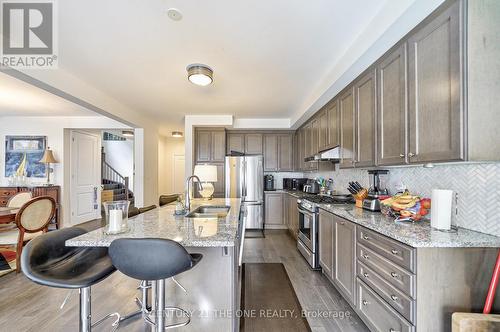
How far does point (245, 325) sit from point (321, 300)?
84cm

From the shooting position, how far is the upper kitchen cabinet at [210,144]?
5188mm

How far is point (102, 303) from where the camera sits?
2.19m

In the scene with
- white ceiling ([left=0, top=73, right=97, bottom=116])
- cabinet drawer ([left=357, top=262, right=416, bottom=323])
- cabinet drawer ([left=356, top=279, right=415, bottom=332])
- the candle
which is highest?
white ceiling ([left=0, top=73, right=97, bottom=116])

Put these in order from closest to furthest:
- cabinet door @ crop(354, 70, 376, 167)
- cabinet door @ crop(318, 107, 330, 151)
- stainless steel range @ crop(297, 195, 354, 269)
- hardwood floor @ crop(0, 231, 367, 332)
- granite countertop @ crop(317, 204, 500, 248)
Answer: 1. granite countertop @ crop(317, 204, 500, 248)
2. hardwood floor @ crop(0, 231, 367, 332)
3. cabinet door @ crop(354, 70, 376, 167)
4. stainless steel range @ crop(297, 195, 354, 269)
5. cabinet door @ crop(318, 107, 330, 151)

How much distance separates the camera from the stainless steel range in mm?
2857

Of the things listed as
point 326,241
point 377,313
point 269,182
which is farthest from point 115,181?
point 377,313

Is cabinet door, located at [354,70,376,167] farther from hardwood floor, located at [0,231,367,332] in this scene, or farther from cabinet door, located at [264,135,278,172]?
cabinet door, located at [264,135,278,172]

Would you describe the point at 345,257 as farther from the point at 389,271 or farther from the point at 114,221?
the point at 114,221

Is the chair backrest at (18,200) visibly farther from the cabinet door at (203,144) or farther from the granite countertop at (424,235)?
the granite countertop at (424,235)

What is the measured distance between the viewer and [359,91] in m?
2.38

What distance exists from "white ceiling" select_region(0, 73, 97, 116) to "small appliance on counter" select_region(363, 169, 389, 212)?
15.7 feet

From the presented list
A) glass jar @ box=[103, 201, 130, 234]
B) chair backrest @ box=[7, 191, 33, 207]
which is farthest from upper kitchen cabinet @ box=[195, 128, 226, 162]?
glass jar @ box=[103, 201, 130, 234]

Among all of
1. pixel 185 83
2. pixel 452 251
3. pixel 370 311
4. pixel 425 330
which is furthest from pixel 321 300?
pixel 185 83

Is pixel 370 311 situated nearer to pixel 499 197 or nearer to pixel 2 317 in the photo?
pixel 499 197
